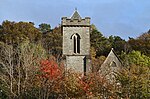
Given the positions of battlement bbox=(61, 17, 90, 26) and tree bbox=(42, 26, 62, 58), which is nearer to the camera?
battlement bbox=(61, 17, 90, 26)

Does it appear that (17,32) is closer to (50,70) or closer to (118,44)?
(118,44)

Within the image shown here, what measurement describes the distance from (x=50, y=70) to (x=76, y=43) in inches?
148

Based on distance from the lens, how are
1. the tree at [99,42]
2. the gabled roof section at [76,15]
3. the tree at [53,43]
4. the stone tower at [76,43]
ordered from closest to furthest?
the stone tower at [76,43], the gabled roof section at [76,15], the tree at [53,43], the tree at [99,42]

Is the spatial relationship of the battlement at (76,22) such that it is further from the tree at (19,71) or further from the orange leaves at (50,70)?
the tree at (19,71)

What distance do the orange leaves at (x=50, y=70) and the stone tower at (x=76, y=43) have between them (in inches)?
50.9

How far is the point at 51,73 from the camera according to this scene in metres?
34.8

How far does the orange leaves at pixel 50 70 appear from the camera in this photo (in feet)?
112

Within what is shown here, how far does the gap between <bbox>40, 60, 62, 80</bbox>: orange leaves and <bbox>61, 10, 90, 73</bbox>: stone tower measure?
1292 mm

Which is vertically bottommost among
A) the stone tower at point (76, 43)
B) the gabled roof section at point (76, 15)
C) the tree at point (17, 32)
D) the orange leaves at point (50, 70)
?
the orange leaves at point (50, 70)

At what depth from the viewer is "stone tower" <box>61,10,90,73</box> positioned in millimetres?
36594

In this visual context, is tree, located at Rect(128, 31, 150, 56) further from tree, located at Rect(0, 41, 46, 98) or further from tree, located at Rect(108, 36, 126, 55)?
tree, located at Rect(0, 41, 46, 98)

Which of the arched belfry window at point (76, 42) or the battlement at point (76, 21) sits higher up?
the battlement at point (76, 21)

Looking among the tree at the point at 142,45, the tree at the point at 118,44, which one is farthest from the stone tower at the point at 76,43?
the tree at the point at 118,44

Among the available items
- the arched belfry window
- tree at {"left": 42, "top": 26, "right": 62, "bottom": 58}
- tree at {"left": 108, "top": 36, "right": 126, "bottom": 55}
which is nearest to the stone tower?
the arched belfry window
